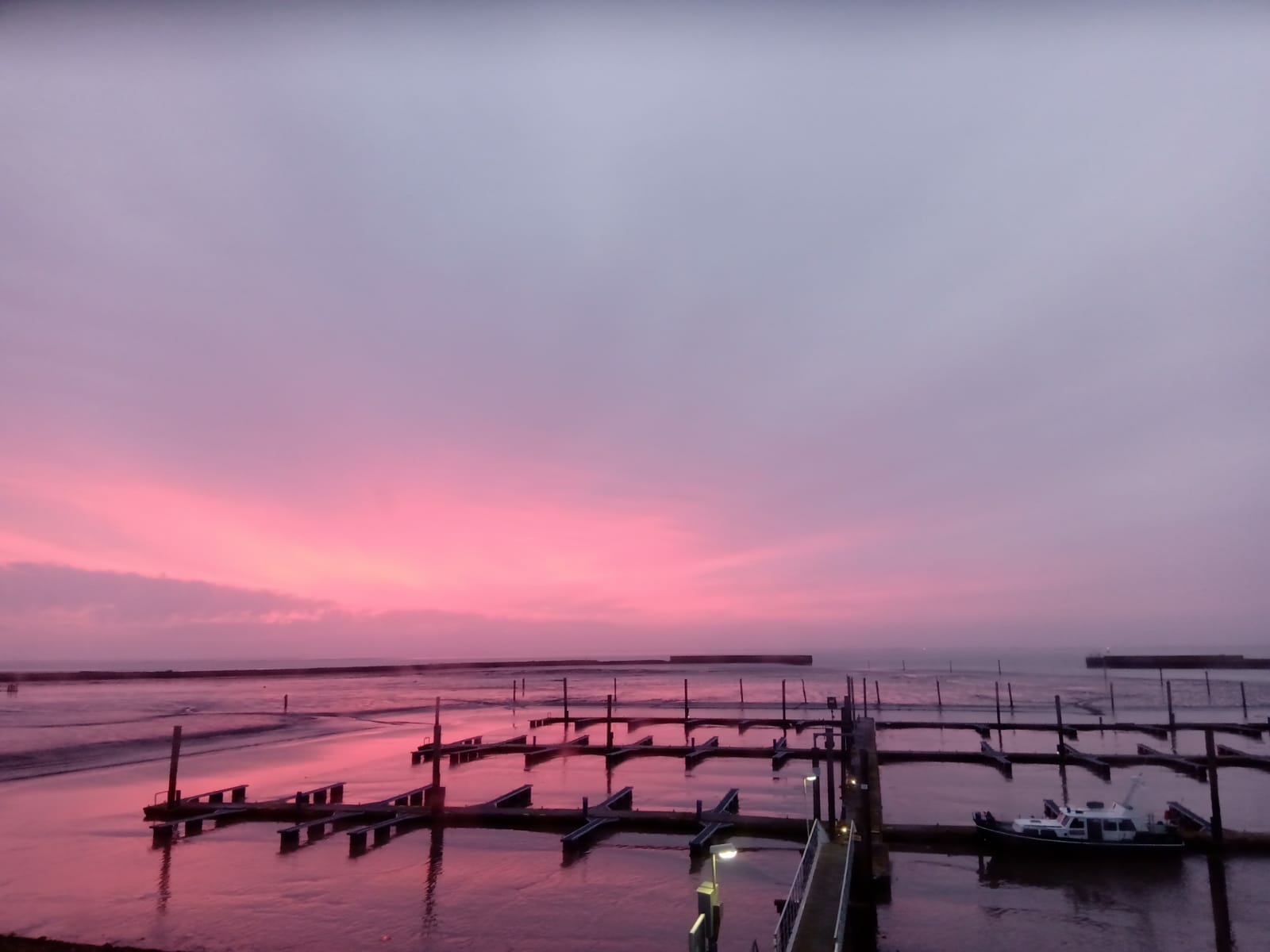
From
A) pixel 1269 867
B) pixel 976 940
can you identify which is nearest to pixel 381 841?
pixel 976 940

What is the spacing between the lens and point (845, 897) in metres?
13.9

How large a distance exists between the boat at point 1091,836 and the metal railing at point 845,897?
7.48m

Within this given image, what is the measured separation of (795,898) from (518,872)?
10.3 m

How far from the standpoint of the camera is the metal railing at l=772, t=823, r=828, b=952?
12.1m

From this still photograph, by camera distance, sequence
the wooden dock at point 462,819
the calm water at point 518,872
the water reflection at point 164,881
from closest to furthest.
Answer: the calm water at point 518,872 → the water reflection at point 164,881 → the wooden dock at point 462,819

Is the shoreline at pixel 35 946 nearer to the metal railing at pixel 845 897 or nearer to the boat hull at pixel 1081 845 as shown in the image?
the metal railing at pixel 845 897

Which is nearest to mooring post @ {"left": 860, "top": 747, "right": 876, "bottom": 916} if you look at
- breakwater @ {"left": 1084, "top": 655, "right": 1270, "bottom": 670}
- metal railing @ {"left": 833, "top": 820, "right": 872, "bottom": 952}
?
metal railing @ {"left": 833, "top": 820, "right": 872, "bottom": 952}

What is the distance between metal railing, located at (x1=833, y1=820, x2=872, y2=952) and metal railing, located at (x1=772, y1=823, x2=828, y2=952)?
25.2 inches

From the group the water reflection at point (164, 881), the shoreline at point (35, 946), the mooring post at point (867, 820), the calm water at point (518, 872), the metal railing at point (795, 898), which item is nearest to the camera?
the shoreline at point (35, 946)

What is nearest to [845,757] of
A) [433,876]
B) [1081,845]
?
[1081,845]

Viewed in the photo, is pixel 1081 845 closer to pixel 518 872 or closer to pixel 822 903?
pixel 822 903

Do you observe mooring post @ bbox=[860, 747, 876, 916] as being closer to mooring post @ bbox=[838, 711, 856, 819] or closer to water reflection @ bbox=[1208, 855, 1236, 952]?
mooring post @ bbox=[838, 711, 856, 819]

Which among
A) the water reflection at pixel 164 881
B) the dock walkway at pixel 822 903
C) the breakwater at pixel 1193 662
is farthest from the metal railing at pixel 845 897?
the breakwater at pixel 1193 662

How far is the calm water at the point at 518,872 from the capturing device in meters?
17.1
